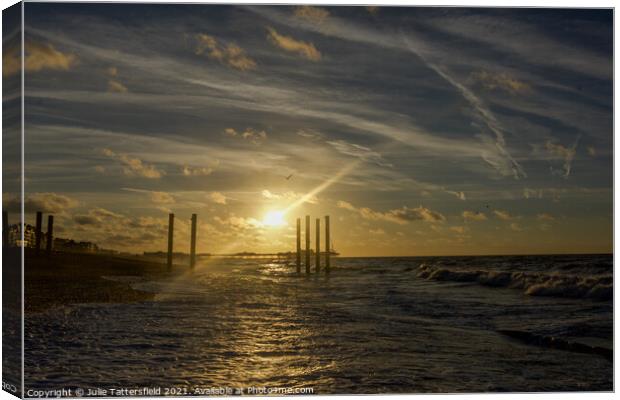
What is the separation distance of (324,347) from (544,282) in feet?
21.3

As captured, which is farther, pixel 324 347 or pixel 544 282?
pixel 544 282

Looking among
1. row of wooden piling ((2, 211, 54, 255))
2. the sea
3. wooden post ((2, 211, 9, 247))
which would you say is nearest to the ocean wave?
the sea

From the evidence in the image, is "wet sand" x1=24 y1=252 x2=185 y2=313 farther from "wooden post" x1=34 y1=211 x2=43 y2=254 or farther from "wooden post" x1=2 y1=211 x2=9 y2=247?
"wooden post" x1=2 y1=211 x2=9 y2=247

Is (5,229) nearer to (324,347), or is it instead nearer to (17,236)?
(17,236)

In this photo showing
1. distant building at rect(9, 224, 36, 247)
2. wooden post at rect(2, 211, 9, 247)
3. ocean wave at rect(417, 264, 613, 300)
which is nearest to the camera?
distant building at rect(9, 224, 36, 247)

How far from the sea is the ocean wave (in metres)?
0.14

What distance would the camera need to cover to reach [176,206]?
28.3 ft

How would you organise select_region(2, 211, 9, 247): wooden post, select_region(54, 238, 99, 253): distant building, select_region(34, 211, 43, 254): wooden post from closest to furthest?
1. select_region(2, 211, 9, 247): wooden post
2. select_region(34, 211, 43, 254): wooden post
3. select_region(54, 238, 99, 253): distant building

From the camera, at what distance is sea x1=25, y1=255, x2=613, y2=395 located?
7.17 m

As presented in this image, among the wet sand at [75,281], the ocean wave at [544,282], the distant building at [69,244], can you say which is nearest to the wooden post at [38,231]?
the wet sand at [75,281]

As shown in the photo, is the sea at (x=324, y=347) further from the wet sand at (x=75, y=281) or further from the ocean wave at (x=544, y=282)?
the wet sand at (x=75, y=281)

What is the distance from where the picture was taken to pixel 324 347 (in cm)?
811

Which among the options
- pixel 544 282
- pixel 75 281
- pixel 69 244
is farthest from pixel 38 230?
pixel 544 282

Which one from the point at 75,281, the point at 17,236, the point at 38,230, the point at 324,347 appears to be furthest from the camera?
the point at 75,281
